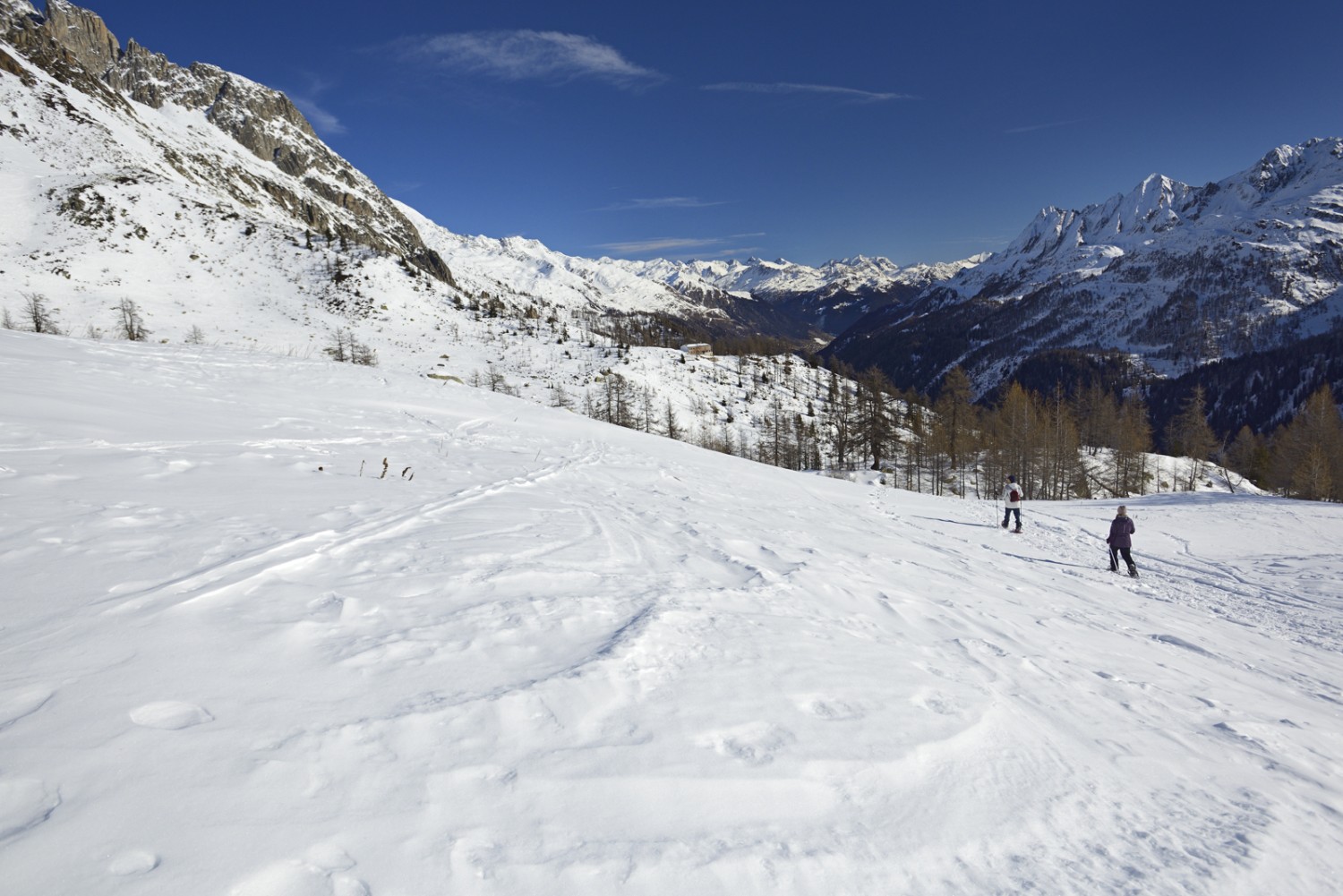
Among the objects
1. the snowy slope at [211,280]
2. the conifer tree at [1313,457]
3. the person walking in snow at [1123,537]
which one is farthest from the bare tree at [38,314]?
the conifer tree at [1313,457]

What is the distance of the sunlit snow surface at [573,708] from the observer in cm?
268

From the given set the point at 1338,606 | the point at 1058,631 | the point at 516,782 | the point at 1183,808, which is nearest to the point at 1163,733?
the point at 1183,808

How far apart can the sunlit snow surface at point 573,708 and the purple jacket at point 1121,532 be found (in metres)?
2.79

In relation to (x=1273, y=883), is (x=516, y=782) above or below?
above

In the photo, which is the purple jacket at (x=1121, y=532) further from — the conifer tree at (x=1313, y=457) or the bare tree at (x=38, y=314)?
the bare tree at (x=38, y=314)

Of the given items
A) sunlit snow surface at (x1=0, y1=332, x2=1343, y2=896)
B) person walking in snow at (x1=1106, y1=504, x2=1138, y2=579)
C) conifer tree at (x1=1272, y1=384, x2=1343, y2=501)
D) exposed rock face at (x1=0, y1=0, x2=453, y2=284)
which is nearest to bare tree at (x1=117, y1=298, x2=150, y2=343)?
sunlit snow surface at (x1=0, y1=332, x2=1343, y2=896)

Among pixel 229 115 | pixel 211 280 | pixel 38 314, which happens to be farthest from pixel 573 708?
pixel 229 115

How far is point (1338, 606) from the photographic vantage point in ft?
37.5

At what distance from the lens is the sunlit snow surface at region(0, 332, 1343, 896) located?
2.68 m

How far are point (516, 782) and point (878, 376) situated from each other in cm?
6584

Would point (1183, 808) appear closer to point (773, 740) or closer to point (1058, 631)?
point (773, 740)

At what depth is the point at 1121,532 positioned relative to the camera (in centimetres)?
1310

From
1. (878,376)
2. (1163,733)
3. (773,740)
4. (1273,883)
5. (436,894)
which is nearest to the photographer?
(436,894)

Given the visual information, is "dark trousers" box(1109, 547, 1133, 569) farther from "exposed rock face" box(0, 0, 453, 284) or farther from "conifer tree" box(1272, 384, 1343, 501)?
"exposed rock face" box(0, 0, 453, 284)
